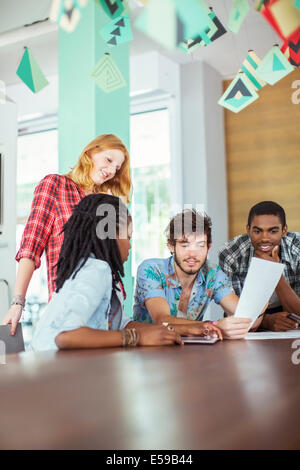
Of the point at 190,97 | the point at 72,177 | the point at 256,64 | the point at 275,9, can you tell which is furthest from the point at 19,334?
the point at 190,97

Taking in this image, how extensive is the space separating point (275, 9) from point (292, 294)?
1102 mm

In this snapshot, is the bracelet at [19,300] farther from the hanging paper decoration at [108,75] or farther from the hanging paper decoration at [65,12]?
the hanging paper decoration at [108,75]

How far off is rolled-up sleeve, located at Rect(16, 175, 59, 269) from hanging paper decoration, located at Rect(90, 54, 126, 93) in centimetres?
78

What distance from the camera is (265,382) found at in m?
0.68

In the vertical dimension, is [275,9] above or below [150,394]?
above

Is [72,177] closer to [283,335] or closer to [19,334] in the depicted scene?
[19,334]

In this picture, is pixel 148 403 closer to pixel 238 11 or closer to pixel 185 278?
pixel 185 278

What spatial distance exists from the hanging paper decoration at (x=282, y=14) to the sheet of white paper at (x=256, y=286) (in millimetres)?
780

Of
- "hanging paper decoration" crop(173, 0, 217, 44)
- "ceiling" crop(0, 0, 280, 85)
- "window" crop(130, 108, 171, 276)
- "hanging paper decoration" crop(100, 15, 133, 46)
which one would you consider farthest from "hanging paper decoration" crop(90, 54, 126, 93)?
"window" crop(130, 108, 171, 276)

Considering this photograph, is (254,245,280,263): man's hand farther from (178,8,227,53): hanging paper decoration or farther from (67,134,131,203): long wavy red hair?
(178,8,227,53): hanging paper decoration

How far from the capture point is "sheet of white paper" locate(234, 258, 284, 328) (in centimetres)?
146

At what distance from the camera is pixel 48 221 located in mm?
1884

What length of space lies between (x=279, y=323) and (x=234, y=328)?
1.63 feet

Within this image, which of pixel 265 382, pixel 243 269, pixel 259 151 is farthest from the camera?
pixel 259 151
